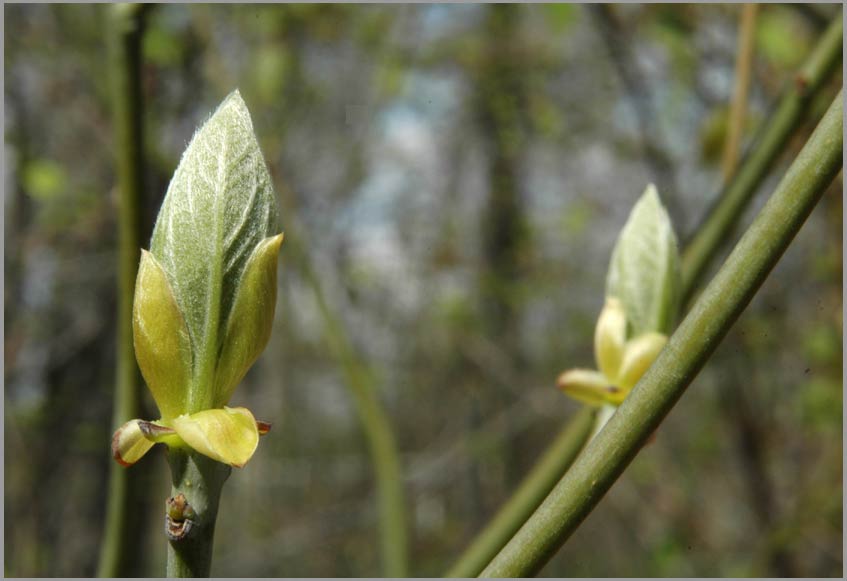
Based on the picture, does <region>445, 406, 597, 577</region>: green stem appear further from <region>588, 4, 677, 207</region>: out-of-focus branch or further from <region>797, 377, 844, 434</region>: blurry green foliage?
<region>797, 377, 844, 434</region>: blurry green foliage

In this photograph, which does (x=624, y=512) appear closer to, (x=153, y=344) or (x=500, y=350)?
(x=500, y=350)

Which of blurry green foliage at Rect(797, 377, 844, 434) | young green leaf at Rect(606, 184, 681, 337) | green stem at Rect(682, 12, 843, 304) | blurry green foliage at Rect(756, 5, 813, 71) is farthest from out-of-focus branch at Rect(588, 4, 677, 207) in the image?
young green leaf at Rect(606, 184, 681, 337)

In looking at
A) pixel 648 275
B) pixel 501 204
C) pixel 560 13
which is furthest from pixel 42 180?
pixel 501 204

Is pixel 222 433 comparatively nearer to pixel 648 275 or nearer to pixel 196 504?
pixel 196 504

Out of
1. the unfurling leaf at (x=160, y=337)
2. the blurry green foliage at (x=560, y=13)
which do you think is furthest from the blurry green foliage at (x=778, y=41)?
the unfurling leaf at (x=160, y=337)

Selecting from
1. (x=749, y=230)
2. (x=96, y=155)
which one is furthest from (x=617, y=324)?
(x=96, y=155)
